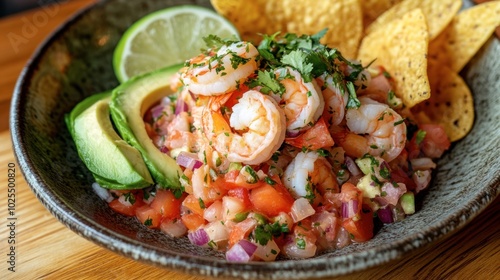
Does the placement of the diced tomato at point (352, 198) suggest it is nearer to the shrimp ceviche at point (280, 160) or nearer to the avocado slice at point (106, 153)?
the shrimp ceviche at point (280, 160)

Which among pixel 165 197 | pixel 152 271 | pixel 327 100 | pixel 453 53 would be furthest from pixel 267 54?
pixel 453 53

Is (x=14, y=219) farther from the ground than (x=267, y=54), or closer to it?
closer to it

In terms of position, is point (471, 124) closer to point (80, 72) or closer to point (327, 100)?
point (327, 100)

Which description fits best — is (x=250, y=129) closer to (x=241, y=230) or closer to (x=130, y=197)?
(x=241, y=230)

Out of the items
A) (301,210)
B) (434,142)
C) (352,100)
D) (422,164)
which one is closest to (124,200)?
(301,210)

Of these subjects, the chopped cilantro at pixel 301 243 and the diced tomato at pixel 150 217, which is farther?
the diced tomato at pixel 150 217

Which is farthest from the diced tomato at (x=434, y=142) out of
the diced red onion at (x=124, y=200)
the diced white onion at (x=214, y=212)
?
the diced red onion at (x=124, y=200)

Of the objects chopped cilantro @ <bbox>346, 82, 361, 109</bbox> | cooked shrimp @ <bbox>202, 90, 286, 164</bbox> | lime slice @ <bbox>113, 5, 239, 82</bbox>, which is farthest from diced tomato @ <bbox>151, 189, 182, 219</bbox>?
lime slice @ <bbox>113, 5, 239, 82</bbox>
